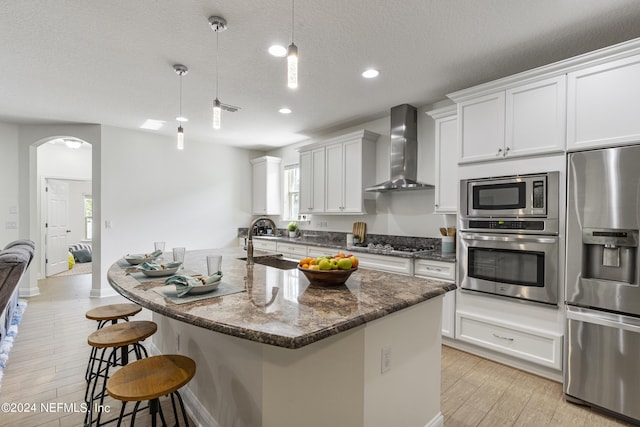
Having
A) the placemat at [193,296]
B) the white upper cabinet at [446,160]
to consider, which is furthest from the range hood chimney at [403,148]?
the placemat at [193,296]

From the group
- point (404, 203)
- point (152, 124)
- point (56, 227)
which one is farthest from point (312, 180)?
point (56, 227)

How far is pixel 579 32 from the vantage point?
228 cm

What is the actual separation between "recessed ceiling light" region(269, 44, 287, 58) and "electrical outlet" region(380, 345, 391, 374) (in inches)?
91.4

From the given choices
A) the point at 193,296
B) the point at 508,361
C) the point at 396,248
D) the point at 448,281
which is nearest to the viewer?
the point at 193,296

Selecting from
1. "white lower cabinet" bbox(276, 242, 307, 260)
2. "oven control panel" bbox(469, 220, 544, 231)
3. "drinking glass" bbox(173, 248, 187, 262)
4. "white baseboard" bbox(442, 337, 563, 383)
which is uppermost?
"oven control panel" bbox(469, 220, 544, 231)

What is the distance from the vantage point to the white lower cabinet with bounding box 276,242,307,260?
466 cm

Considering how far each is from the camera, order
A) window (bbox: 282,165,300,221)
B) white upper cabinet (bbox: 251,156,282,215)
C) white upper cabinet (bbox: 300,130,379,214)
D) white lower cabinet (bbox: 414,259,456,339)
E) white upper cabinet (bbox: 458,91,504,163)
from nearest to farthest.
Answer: white upper cabinet (bbox: 458,91,504,163), white lower cabinet (bbox: 414,259,456,339), white upper cabinet (bbox: 300,130,379,214), window (bbox: 282,165,300,221), white upper cabinet (bbox: 251,156,282,215)

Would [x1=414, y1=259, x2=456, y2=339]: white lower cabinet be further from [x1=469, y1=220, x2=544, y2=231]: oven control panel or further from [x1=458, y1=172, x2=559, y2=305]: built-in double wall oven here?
[x1=469, y1=220, x2=544, y2=231]: oven control panel

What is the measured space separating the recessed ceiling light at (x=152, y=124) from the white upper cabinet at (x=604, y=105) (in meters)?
4.83

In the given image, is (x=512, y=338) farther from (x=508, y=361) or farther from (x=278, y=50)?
(x=278, y=50)

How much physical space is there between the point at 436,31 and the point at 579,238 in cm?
181

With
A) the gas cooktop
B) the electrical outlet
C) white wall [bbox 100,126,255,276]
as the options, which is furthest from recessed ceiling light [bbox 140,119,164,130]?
the electrical outlet

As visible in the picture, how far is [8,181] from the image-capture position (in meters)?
4.74

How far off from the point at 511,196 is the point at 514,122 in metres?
0.62
